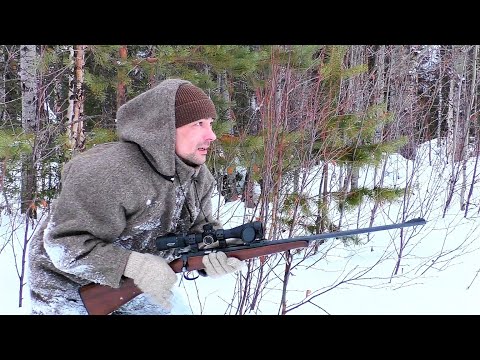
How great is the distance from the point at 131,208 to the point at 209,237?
0.43 metres

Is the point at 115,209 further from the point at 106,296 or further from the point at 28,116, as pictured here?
the point at 28,116

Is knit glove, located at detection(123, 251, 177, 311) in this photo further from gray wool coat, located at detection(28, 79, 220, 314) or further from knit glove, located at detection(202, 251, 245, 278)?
knit glove, located at detection(202, 251, 245, 278)

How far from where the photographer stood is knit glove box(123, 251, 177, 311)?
221cm

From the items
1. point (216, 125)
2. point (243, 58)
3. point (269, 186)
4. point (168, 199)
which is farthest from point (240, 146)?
point (168, 199)

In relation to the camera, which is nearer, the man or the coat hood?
the man

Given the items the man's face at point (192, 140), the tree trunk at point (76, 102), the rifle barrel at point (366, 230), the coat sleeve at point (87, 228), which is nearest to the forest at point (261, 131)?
the tree trunk at point (76, 102)

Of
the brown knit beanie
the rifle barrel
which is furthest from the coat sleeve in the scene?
the rifle barrel

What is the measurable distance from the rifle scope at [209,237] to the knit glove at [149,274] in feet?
0.36

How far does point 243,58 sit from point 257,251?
3367 millimetres

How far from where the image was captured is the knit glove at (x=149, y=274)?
2209mm

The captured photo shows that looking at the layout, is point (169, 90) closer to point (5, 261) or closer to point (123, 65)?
point (123, 65)

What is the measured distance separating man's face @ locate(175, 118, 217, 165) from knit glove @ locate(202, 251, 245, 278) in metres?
0.54

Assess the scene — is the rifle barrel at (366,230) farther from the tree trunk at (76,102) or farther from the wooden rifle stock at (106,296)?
the tree trunk at (76,102)

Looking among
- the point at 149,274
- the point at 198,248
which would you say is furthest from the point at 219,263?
the point at 149,274
